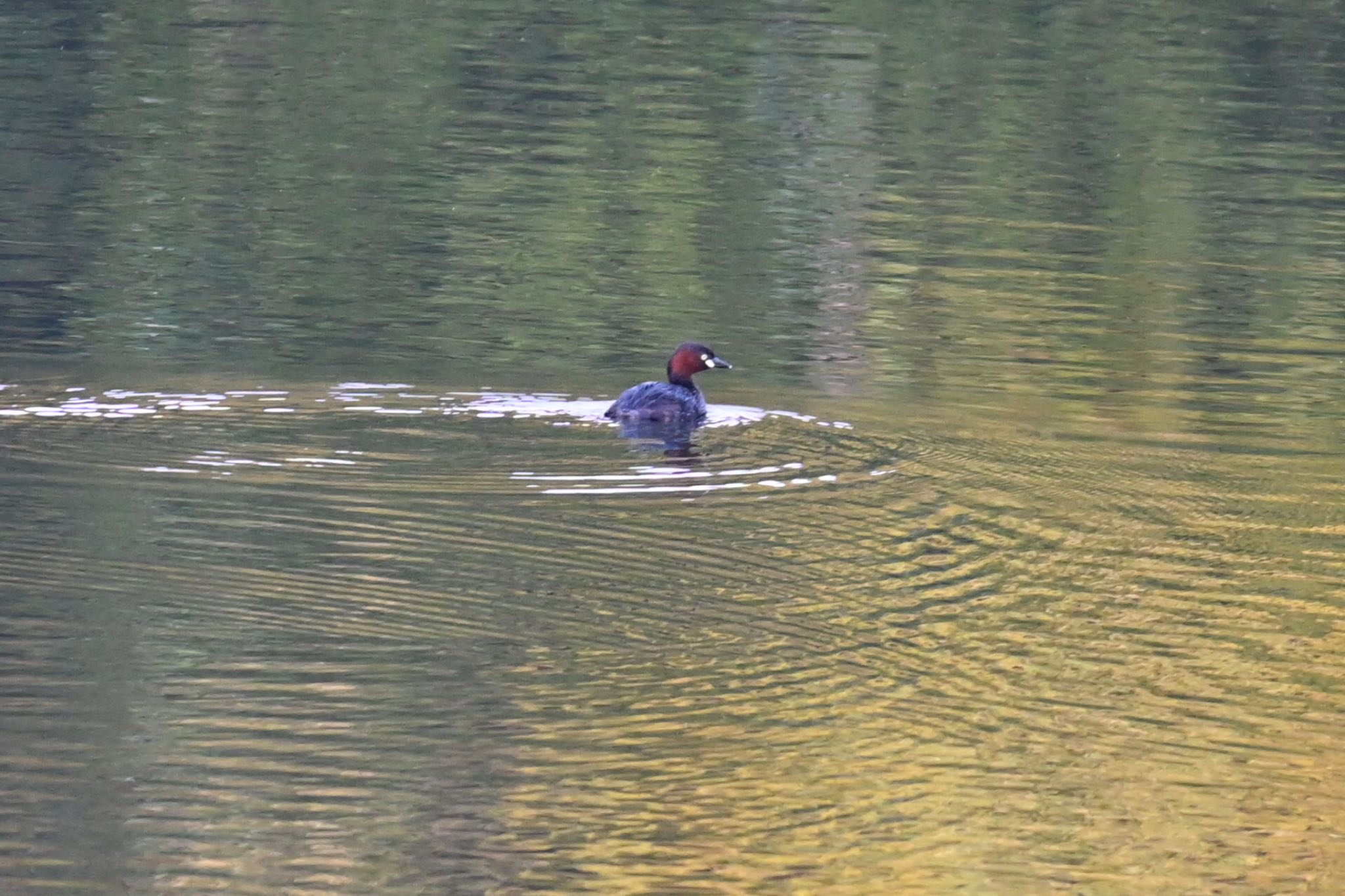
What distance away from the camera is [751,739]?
28.3 ft

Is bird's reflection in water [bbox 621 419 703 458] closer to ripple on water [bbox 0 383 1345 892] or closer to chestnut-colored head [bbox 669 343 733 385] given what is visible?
ripple on water [bbox 0 383 1345 892]

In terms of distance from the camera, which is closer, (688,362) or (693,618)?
Result: (693,618)

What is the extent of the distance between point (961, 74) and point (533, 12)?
23.1 ft

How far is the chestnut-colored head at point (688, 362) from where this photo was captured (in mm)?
14156

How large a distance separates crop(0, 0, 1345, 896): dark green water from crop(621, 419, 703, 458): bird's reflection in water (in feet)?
0.33

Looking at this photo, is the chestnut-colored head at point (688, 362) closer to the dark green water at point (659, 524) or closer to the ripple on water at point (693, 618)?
the dark green water at point (659, 524)

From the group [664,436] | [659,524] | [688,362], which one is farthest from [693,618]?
[688,362]

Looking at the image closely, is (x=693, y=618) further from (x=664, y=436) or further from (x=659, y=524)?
(x=664, y=436)

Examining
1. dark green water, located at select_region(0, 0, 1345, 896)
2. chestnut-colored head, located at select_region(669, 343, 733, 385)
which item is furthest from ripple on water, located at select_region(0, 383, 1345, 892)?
chestnut-colored head, located at select_region(669, 343, 733, 385)

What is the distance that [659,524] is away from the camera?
11172mm

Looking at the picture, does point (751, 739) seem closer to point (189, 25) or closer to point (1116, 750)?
point (1116, 750)

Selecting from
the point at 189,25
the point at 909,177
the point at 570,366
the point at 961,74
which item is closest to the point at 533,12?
the point at 189,25

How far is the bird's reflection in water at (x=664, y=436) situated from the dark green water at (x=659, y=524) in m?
0.10

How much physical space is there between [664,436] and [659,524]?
6.31 ft
